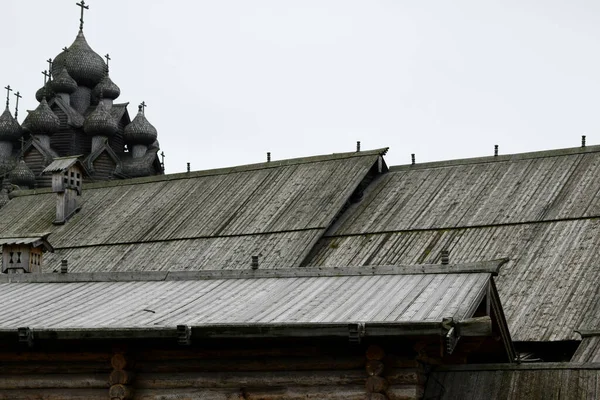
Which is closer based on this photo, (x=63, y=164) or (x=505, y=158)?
(x=505, y=158)

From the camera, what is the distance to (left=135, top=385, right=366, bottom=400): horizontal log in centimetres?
1134

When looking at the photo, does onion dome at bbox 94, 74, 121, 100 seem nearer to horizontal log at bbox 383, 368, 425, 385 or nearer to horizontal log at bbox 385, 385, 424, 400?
horizontal log at bbox 383, 368, 425, 385

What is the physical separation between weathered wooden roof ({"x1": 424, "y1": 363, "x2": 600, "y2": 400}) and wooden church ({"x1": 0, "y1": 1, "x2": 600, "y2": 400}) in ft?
0.06

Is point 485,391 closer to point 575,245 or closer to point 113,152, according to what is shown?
point 575,245

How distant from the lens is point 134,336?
11.4m

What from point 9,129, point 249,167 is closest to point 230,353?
point 249,167

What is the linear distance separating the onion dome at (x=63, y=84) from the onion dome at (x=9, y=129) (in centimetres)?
264

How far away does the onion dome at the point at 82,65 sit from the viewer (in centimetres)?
4681

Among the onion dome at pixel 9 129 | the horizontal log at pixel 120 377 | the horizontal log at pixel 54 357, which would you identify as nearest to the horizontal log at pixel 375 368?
the horizontal log at pixel 120 377

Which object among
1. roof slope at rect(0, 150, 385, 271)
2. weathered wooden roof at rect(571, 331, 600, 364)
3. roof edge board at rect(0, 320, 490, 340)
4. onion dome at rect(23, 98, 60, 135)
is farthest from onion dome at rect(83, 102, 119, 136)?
roof edge board at rect(0, 320, 490, 340)

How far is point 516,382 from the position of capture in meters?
11.1

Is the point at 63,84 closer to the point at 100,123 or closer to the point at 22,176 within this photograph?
the point at 100,123

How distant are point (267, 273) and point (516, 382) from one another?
3.50 metres

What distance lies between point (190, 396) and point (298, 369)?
127cm
